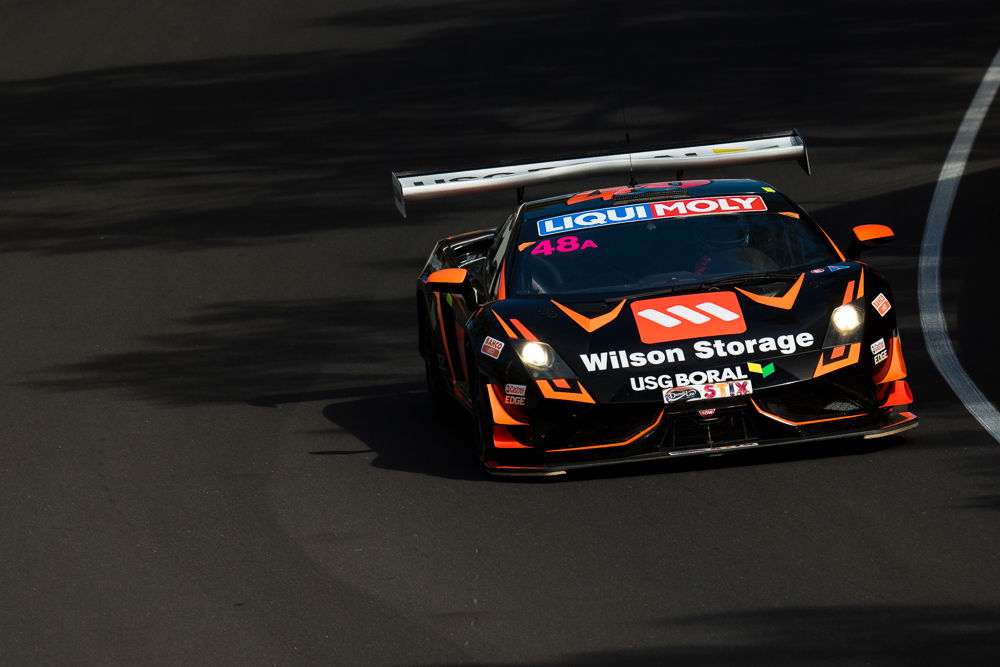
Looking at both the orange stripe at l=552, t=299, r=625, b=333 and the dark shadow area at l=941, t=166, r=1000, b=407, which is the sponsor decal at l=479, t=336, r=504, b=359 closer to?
the orange stripe at l=552, t=299, r=625, b=333

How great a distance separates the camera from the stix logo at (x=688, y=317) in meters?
8.56

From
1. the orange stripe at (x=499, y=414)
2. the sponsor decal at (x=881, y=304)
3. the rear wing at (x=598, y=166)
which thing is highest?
the rear wing at (x=598, y=166)

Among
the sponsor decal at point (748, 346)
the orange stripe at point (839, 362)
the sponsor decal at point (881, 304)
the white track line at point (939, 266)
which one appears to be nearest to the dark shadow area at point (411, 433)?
the sponsor decal at point (748, 346)

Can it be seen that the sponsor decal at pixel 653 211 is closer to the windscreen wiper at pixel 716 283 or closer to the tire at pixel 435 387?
the windscreen wiper at pixel 716 283

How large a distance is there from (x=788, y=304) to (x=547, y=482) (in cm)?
145

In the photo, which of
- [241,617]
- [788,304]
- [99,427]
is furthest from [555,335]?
[99,427]

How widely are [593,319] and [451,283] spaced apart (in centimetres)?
115

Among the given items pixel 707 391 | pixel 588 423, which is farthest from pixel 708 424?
pixel 588 423

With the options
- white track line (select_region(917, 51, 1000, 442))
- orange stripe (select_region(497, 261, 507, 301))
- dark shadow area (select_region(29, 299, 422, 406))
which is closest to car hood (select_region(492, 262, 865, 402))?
orange stripe (select_region(497, 261, 507, 301))

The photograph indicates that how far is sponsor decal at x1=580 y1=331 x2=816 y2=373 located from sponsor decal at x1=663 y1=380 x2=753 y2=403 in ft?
0.49

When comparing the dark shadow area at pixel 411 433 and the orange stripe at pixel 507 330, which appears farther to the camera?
the dark shadow area at pixel 411 433

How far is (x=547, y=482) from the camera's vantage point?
28.7ft

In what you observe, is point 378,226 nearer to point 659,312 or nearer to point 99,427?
point 99,427

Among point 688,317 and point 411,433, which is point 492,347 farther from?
point 411,433
